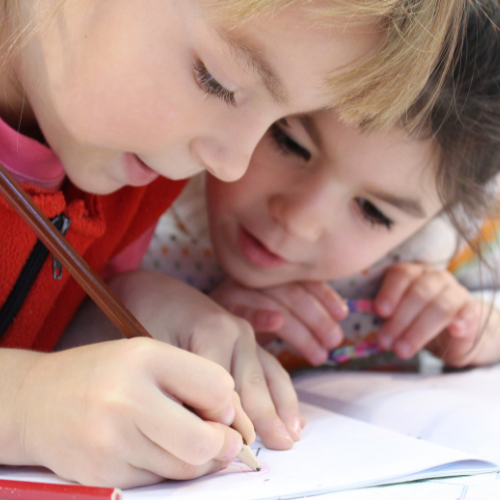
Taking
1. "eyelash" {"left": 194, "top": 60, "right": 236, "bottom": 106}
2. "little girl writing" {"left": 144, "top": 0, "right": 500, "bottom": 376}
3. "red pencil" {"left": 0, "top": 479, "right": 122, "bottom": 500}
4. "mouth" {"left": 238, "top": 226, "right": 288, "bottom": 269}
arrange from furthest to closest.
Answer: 1. "mouth" {"left": 238, "top": 226, "right": 288, "bottom": 269}
2. "little girl writing" {"left": 144, "top": 0, "right": 500, "bottom": 376}
3. "eyelash" {"left": 194, "top": 60, "right": 236, "bottom": 106}
4. "red pencil" {"left": 0, "top": 479, "right": 122, "bottom": 500}

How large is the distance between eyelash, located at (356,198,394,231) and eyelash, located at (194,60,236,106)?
9.6 inches

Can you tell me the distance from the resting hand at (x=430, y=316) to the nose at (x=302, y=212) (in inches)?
8.3

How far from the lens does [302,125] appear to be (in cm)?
56

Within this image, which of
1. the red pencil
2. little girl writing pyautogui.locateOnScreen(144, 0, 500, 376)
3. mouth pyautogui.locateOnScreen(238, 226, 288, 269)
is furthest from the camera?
mouth pyautogui.locateOnScreen(238, 226, 288, 269)

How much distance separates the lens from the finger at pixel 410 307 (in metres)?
0.74

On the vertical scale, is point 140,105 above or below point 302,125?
above

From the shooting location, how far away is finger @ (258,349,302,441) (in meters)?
0.45

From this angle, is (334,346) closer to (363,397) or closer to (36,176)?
(363,397)

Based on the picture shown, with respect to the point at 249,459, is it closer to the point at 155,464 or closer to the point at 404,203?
the point at 155,464

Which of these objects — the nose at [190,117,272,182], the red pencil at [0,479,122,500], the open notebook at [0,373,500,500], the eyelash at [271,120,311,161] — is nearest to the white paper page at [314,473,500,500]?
the open notebook at [0,373,500,500]

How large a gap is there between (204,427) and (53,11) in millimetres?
280

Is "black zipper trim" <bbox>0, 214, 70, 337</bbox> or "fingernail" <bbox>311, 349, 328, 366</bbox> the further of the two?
"fingernail" <bbox>311, 349, 328, 366</bbox>

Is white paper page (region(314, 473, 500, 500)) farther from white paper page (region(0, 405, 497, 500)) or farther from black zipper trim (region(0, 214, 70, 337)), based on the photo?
black zipper trim (region(0, 214, 70, 337))

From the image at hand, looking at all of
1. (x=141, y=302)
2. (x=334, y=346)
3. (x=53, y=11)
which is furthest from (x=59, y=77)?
(x=334, y=346)
